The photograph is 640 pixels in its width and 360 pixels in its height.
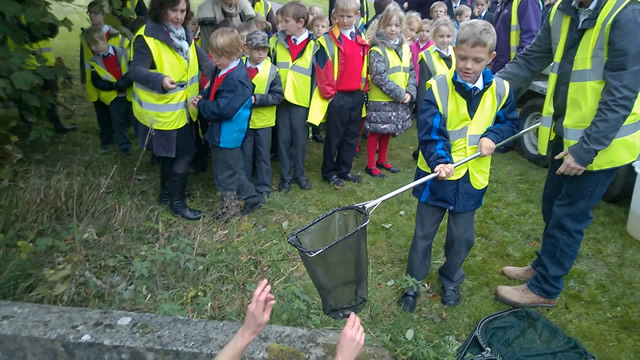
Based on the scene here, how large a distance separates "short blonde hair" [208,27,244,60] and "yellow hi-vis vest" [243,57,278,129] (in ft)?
1.82

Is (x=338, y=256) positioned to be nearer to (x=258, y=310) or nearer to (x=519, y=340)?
(x=258, y=310)

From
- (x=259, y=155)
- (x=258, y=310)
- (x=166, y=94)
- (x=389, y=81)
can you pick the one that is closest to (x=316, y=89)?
(x=389, y=81)

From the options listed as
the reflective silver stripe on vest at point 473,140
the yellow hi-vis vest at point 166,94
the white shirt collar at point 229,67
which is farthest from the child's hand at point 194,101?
the reflective silver stripe on vest at point 473,140

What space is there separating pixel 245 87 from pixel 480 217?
244 centimetres

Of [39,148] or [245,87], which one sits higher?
Result: [245,87]

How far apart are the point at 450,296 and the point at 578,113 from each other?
1415 millimetres

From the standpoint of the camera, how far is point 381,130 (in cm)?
524

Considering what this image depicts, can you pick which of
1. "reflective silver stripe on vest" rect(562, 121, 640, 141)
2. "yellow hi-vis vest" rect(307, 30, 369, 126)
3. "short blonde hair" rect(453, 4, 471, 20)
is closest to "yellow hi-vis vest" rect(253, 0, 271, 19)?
"yellow hi-vis vest" rect(307, 30, 369, 126)

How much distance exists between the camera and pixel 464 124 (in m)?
2.88

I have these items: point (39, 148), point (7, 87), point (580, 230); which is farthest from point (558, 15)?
point (39, 148)

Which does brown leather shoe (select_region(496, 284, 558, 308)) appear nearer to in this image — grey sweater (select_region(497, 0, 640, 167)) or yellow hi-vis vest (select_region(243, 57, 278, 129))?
grey sweater (select_region(497, 0, 640, 167))

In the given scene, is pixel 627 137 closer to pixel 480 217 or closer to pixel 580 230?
pixel 580 230

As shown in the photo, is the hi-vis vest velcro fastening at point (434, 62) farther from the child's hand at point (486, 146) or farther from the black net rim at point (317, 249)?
the black net rim at point (317, 249)

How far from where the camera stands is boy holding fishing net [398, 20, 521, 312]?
2756 millimetres
